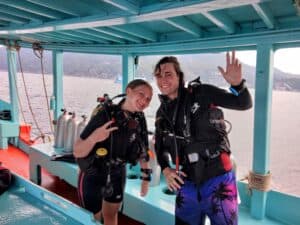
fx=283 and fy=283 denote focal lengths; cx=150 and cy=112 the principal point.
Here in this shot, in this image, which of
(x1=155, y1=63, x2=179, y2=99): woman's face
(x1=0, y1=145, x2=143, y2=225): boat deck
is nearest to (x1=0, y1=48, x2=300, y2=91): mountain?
(x1=155, y1=63, x2=179, y2=99): woman's face

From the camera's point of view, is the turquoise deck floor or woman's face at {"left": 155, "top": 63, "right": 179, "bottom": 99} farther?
the turquoise deck floor

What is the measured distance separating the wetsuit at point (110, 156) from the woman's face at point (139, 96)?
9 centimetres

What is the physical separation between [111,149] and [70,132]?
172 centimetres

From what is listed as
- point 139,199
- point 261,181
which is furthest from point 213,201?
point 139,199

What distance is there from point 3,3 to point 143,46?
4.23ft

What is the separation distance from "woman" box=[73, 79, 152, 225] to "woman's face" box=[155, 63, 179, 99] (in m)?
0.18

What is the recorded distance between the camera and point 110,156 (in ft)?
5.32

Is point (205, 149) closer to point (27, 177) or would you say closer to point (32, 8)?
point (32, 8)

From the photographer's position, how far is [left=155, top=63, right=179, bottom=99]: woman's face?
1370mm

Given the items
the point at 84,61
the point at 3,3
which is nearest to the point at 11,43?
the point at 84,61

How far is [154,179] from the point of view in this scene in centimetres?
253

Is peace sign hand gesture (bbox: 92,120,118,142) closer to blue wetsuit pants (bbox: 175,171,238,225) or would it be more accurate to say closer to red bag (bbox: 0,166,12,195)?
blue wetsuit pants (bbox: 175,171,238,225)

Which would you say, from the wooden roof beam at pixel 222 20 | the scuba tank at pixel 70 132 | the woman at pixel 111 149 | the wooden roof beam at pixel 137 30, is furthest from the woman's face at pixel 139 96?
the scuba tank at pixel 70 132

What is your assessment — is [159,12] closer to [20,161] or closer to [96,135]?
[96,135]
